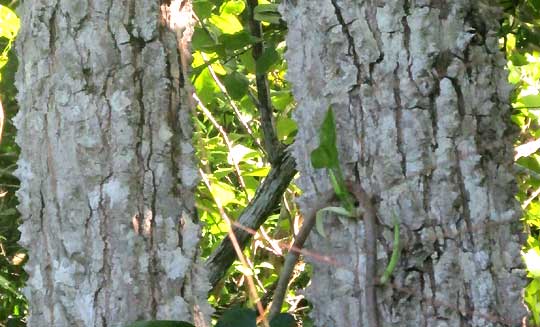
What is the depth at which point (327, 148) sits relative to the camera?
0.67 m

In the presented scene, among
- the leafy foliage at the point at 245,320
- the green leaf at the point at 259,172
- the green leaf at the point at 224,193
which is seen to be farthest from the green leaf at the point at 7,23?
the leafy foliage at the point at 245,320

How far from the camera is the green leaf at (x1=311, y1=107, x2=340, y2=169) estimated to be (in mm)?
665

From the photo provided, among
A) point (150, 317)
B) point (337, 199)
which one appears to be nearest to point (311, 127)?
point (337, 199)

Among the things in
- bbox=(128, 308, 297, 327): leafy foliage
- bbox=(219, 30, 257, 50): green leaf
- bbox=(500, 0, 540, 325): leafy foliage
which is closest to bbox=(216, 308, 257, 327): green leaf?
bbox=(128, 308, 297, 327): leafy foliage

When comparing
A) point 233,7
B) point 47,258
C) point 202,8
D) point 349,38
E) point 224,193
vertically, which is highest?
point 233,7

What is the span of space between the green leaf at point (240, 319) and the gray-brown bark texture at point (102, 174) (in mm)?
145

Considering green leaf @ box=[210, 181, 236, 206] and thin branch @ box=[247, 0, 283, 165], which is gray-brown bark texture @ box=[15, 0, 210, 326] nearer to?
thin branch @ box=[247, 0, 283, 165]

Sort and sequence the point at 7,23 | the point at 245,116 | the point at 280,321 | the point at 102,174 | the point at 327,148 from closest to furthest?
the point at 327,148 < the point at 280,321 < the point at 102,174 < the point at 7,23 < the point at 245,116

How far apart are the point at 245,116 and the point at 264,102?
0.49 meters

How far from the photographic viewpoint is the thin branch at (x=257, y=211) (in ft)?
4.69

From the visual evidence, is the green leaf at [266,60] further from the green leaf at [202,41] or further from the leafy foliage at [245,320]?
the leafy foliage at [245,320]

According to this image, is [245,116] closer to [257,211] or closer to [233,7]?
[233,7]

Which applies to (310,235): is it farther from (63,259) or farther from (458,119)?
(63,259)

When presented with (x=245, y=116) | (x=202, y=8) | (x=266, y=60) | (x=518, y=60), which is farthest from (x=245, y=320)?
(x=245, y=116)
